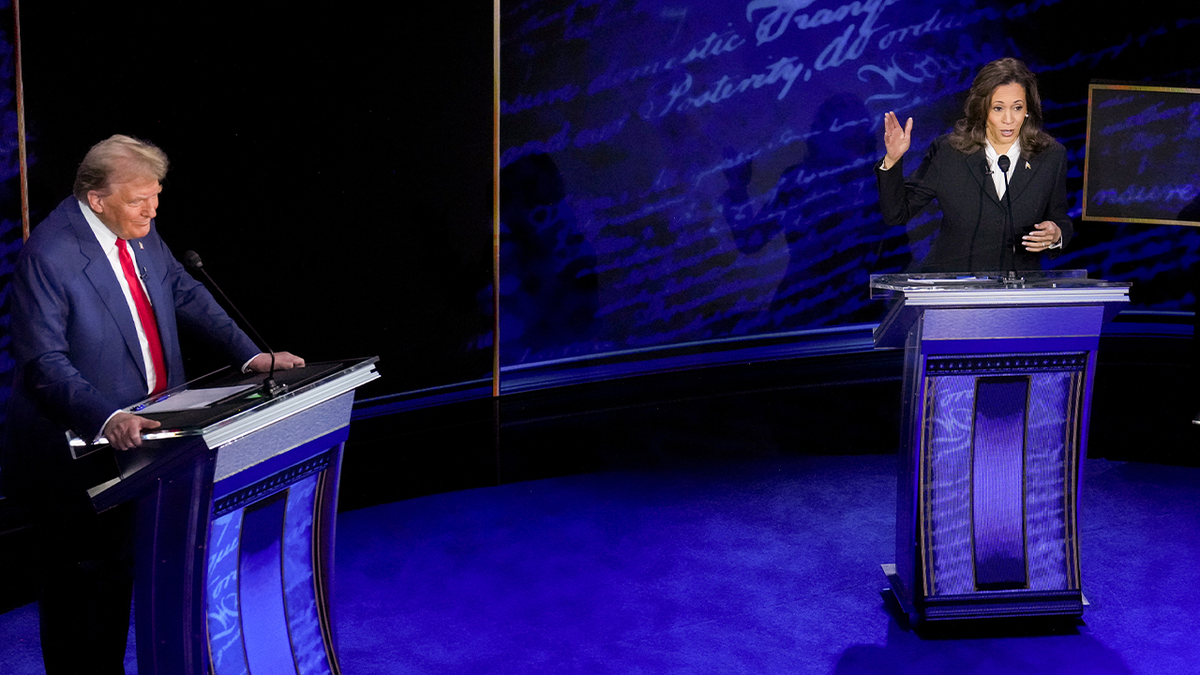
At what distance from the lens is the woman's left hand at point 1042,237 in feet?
9.80

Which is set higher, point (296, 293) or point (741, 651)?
point (296, 293)

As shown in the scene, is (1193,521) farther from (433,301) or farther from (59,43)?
(59,43)

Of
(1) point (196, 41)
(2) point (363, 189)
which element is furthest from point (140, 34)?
(2) point (363, 189)

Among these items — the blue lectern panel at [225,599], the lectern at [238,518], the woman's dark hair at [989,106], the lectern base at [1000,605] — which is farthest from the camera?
the woman's dark hair at [989,106]

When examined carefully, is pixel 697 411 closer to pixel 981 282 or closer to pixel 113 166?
pixel 981 282

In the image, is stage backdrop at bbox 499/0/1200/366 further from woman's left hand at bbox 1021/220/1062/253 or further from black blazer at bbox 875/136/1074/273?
woman's left hand at bbox 1021/220/1062/253

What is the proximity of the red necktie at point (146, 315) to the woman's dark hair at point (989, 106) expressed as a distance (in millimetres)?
2252

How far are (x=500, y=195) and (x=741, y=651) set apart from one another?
2.32 metres

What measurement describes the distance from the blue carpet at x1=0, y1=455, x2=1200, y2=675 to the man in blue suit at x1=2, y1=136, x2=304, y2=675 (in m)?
0.76

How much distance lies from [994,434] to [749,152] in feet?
8.21

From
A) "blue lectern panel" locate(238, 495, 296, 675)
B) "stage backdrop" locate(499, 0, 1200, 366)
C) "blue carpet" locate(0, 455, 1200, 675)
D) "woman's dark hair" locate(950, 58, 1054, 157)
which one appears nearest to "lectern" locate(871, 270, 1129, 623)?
"blue carpet" locate(0, 455, 1200, 675)

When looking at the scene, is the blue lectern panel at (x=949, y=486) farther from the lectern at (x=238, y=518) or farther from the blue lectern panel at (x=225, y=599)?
the blue lectern panel at (x=225, y=599)

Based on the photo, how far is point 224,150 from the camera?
3.60 m

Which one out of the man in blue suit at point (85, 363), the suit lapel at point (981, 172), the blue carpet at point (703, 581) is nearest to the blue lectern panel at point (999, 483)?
the blue carpet at point (703, 581)
